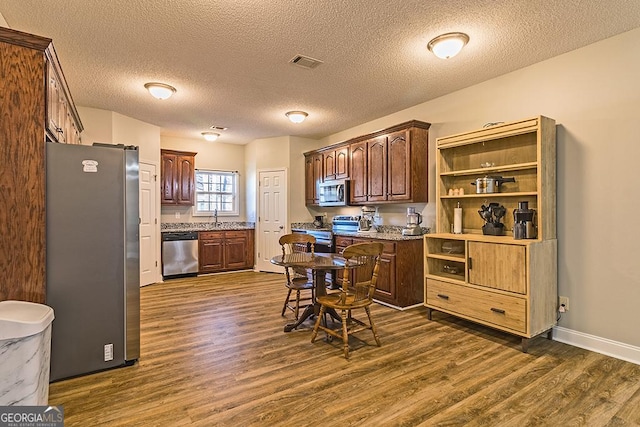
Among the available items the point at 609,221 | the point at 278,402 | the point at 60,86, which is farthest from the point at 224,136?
the point at 609,221

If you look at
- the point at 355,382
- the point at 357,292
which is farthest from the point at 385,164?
the point at 355,382

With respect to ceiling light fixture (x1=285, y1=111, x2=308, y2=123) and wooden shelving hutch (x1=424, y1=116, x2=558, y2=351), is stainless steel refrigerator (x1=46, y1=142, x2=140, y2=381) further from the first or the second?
wooden shelving hutch (x1=424, y1=116, x2=558, y2=351)

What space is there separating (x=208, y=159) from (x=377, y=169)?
409 centimetres

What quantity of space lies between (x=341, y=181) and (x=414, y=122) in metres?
1.72

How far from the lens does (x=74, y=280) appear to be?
242 centimetres

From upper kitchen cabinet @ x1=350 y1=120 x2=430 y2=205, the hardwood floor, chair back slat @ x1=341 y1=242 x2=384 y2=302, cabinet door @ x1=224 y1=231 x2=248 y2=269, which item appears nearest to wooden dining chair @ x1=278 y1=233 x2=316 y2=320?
the hardwood floor

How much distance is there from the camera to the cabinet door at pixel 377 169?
4.84 meters

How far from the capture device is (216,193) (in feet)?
24.2

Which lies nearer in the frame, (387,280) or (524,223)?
(524,223)

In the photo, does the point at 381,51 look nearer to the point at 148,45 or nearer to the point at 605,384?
the point at 148,45

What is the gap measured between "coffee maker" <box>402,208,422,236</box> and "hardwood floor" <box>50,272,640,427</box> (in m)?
1.31

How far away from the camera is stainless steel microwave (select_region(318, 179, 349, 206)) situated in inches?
220

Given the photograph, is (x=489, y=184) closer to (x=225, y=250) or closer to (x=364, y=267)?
(x=364, y=267)

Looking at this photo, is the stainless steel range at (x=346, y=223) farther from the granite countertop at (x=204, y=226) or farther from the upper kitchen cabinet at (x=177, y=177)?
the upper kitchen cabinet at (x=177, y=177)
